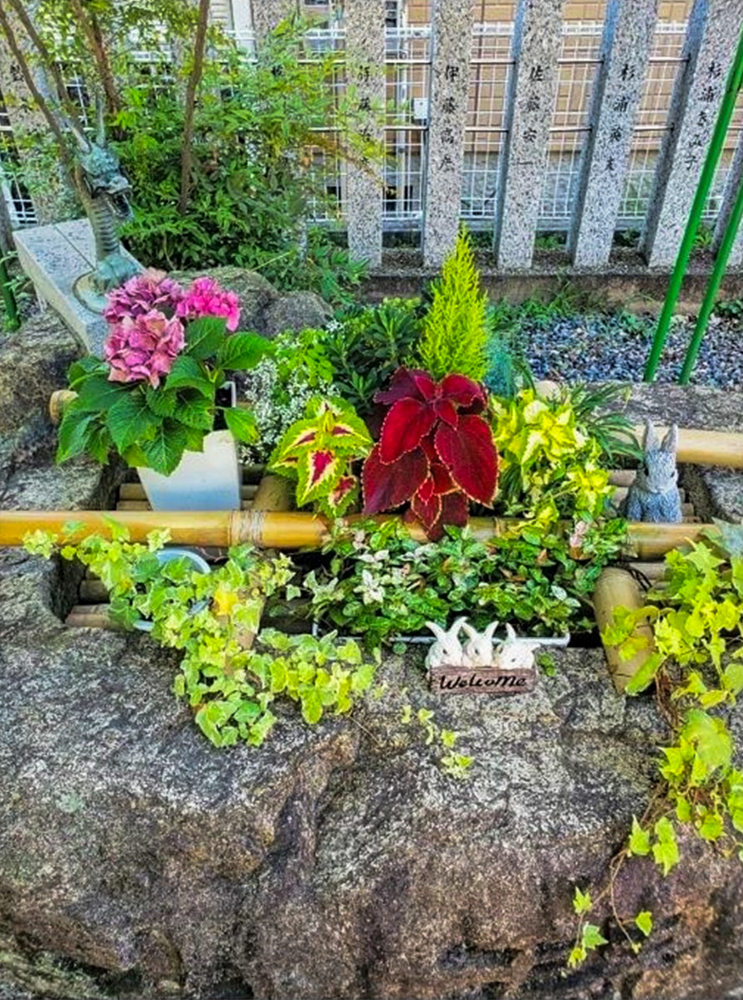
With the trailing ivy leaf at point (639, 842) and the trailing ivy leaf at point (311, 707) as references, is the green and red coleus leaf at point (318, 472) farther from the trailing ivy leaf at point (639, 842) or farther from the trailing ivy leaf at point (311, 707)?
the trailing ivy leaf at point (639, 842)

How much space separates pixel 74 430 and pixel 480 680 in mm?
1169

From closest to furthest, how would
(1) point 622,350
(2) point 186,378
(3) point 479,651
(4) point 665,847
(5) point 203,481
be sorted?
(4) point 665,847, (3) point 479,651, (2) point 186,378, (5) point 203,481, (1) point 622,350

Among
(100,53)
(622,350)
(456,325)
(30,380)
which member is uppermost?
(100,53)

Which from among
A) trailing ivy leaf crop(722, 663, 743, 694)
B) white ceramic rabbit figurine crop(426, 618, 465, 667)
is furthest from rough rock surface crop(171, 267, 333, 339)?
trailing ivy leaf crop(722, 663, 743, 694)

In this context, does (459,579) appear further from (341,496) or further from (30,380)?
Result: (30,380)

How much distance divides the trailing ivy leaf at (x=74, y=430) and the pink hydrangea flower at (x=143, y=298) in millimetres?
247

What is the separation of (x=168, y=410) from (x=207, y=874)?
1.04 m

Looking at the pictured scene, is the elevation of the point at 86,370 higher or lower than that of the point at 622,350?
higher

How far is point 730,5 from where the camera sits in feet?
13.9

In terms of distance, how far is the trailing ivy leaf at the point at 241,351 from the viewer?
2086mm

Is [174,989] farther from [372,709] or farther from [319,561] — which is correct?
[319,561]

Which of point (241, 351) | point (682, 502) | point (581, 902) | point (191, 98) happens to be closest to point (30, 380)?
point (241, 351)

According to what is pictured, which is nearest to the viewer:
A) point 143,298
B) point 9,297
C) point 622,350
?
point 143,298

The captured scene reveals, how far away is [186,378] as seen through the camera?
196 centimetres
